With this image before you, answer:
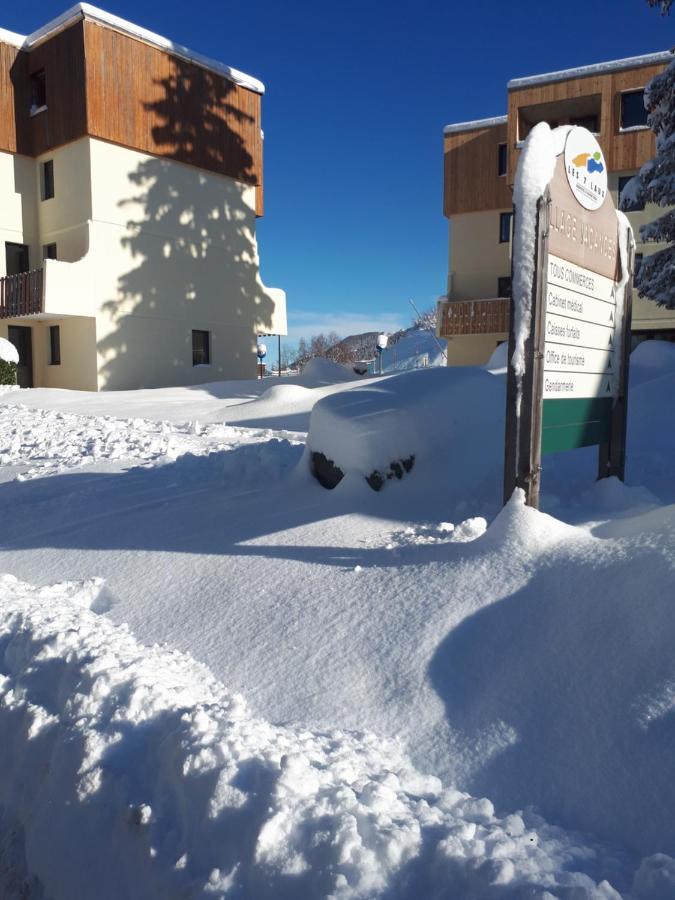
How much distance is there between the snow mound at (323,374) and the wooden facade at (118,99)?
8.49 meters

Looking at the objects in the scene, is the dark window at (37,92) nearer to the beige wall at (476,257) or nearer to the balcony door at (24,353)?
the balcony door at (24,353)

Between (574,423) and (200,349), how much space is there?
67.0ft

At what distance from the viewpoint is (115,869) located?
8.20ft

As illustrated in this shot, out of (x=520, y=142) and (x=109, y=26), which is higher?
(x=109, y=26)

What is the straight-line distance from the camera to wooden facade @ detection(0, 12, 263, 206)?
20.0 metres

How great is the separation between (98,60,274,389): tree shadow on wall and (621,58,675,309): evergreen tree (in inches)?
584

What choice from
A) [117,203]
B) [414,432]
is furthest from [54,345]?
[414,432]

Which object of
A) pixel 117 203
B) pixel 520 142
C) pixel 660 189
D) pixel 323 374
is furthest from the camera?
pixel 520 142

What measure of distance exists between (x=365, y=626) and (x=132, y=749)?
1.37m

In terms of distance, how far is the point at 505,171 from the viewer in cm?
2727

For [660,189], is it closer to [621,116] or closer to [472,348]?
[621,116]

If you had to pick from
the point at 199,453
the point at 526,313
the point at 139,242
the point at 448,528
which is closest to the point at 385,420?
the point at 448,528

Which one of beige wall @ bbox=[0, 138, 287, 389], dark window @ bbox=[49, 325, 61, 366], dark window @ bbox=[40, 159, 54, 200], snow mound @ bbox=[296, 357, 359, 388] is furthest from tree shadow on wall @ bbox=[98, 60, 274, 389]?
snow mound @ bbox=[296, 357, 359, 388]

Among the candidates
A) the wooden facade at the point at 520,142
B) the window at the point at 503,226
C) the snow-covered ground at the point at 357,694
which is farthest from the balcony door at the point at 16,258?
the snow-covered ground at the point at 357,694
